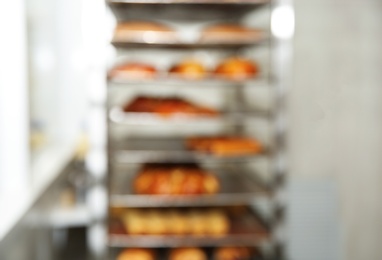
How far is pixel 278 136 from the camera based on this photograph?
241 centimetres

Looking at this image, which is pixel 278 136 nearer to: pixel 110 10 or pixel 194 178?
pixel 194 178

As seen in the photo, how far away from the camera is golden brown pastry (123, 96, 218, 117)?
242 centimetres

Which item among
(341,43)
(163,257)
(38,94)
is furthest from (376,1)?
(38,94)

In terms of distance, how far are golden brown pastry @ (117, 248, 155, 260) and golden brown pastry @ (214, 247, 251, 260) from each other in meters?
0.34

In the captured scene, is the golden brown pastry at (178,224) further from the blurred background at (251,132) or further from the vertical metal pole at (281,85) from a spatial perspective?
the vertical metal pole at (281,85)

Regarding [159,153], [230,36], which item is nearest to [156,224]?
[159,153]

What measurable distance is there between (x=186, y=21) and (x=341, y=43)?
968mm

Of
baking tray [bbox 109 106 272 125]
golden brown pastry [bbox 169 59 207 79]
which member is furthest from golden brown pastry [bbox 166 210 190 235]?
golden brown pastry [bbox 169 59 207 79]

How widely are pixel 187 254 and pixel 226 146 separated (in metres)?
0.56

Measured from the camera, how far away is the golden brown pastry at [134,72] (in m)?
2.36

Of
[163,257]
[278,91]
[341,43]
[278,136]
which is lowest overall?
[163,257]

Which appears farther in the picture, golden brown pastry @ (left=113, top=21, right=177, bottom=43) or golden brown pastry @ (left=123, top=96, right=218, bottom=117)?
golden brown pastry @ (left=123, top=96, right=218, bottom=117)

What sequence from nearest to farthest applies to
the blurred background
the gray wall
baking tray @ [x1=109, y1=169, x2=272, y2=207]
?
1. the blurred background
2. baking tray @ [x1=109, y1=169, x2=272, y2=207]
3. the gray wall

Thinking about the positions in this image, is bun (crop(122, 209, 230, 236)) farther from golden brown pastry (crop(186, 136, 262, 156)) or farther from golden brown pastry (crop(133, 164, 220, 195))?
golden brown pastry (crop(186, 136, 262, 156))
